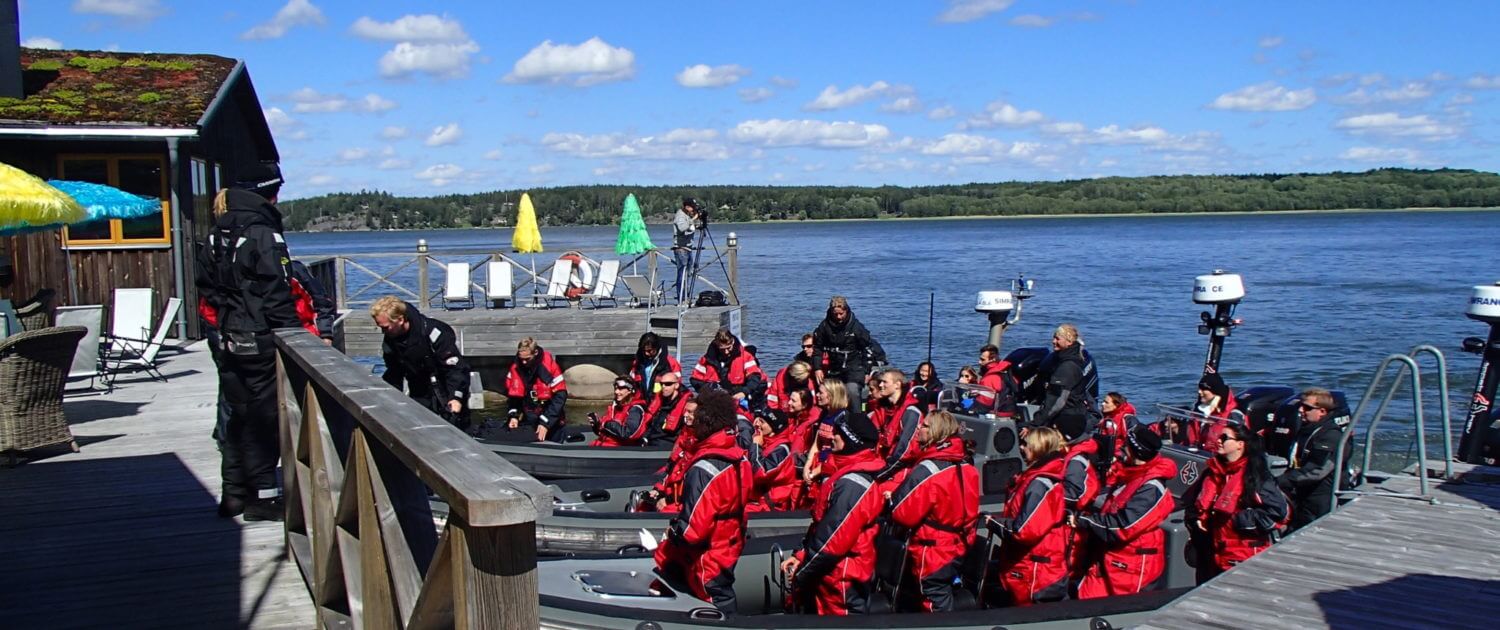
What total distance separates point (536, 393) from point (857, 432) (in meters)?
4.82

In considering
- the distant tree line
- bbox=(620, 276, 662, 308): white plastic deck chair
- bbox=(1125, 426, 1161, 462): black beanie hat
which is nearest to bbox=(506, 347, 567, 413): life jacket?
bbox=(1125, 426, 1161, 462): black beanie hat

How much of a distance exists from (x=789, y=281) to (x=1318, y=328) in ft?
70.3

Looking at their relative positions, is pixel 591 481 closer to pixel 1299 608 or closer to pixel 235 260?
pixel 235 260

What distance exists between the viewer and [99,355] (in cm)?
1010

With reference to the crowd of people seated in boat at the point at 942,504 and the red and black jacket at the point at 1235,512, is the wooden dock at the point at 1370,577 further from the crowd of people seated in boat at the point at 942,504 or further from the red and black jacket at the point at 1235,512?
the crowd of people seated in boat at the point at 942,504

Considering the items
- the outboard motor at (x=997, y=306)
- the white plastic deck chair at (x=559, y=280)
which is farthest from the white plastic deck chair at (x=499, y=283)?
the outboard motor at (x=997, y=306)

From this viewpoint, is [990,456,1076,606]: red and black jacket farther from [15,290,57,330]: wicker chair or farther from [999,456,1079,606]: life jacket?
[15,290,57,330]: wicker chair

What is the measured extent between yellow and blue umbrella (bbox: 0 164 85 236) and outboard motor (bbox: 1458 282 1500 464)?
9.16m

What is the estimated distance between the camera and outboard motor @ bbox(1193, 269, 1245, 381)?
9.93 meters

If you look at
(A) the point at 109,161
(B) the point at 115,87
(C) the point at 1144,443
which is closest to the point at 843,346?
(C) the point at 1144,443

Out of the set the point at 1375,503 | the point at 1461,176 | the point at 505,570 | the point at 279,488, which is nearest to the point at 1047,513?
the point at 1375,503

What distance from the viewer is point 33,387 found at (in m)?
6.38

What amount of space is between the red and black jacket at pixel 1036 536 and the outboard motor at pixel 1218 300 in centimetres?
465

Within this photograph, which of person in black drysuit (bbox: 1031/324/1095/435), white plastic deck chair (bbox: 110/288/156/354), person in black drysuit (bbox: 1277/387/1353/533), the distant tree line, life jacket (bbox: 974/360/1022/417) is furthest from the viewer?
the distant tree line
